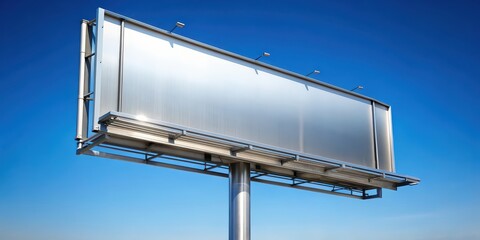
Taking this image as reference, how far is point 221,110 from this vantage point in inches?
631

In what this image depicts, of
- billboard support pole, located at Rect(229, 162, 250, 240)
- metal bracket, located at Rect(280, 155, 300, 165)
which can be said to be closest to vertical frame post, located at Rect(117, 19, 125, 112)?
billboard support pole, located at Rect(229, 162, 250, 240)

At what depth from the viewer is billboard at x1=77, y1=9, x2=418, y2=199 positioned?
13906mm

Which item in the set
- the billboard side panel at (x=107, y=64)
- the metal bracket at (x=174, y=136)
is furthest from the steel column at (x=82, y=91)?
the metal bracket at (x=174, y=136)

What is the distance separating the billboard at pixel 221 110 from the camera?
13906mm

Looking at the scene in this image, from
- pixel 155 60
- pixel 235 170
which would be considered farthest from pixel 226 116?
pixel 155 60

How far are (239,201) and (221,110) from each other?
7.78 ft

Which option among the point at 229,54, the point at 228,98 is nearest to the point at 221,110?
the point at 228,98

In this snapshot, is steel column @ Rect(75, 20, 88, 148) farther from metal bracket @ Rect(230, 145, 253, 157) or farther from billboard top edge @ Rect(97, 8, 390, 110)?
metal bracket @ Rect(230, 145, 253, 157)

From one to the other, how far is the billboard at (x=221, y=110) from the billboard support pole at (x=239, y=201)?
42cm

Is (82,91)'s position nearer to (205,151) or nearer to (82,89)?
(82,89)

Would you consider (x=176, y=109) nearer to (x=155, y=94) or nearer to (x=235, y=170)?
(x=155, y=94)

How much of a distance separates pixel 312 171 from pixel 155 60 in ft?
17.3

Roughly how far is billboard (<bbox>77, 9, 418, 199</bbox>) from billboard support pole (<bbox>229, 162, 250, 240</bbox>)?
0.42 meters

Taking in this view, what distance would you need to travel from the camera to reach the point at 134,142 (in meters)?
14.3
